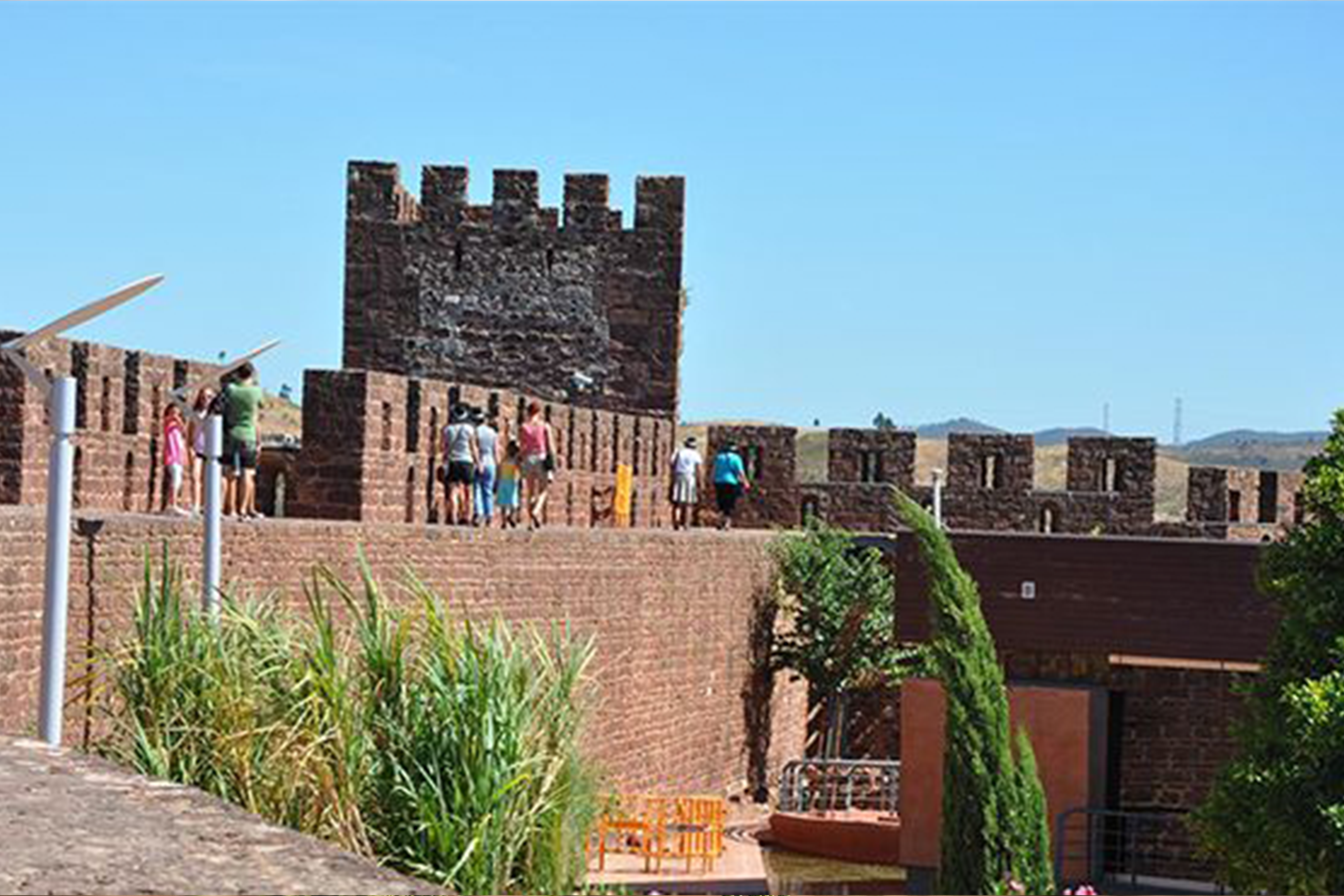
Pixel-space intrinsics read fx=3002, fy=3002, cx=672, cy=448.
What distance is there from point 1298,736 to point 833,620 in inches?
516

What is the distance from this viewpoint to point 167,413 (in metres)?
20.0

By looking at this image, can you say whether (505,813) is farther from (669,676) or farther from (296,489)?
(669,676)

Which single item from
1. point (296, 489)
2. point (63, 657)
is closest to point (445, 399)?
point (296, 489)

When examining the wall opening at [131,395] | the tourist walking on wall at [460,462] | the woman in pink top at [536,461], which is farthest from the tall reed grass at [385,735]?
the woman in pink top at [536,461]

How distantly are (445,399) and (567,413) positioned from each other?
14.4 ft

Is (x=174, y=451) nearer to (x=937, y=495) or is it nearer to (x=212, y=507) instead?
(x=212, y=507)

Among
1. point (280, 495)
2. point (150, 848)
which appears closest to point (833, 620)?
point (280, 495)

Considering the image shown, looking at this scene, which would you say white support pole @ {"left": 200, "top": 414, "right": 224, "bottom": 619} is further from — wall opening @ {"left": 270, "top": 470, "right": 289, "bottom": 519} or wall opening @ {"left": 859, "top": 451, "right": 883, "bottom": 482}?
wall opening @ {"left": 859, "top": 451, "right": 883, "bottom": 482}

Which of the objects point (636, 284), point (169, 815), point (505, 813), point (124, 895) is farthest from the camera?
point (636, 284)

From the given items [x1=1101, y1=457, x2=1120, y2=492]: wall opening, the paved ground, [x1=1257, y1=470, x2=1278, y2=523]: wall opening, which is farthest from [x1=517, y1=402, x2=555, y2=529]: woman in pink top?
the paved ground

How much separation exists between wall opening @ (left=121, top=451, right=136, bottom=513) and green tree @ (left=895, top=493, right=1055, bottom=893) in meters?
5.95

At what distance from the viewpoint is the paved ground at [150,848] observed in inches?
328

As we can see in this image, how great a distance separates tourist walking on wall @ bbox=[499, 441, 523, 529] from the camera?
2530 centimetres

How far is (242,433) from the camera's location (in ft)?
64.0
